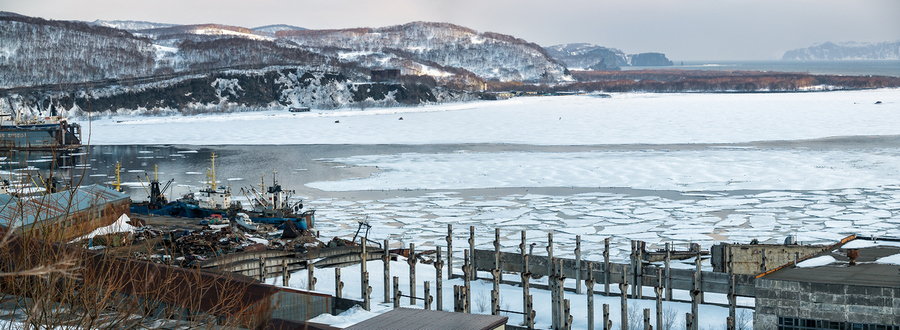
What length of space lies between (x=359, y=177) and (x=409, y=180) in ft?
10.0

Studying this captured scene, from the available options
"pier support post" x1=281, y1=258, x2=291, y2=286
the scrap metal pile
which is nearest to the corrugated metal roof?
the scrap metal pile

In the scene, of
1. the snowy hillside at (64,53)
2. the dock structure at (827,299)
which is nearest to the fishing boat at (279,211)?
the dock structure at (827,299)

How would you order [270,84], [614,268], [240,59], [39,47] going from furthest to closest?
1. [240,59]
2. [39,47]
3. [270,84]
4. [614,268]

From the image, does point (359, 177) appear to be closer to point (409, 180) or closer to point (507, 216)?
point (409, 180)

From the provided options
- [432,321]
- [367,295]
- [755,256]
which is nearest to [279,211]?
[367,295]

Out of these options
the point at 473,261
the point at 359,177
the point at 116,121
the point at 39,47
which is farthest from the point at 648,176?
the point at 39,47

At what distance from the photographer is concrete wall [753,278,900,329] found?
11.7 metres

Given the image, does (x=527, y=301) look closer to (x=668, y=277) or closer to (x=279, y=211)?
(x=668, y=277)

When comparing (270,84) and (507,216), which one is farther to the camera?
(270,84)

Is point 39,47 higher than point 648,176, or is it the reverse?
point 39,47

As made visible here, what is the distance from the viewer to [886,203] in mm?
28844

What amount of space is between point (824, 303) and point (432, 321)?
5.74m

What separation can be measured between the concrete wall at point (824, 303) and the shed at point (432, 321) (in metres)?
3.89

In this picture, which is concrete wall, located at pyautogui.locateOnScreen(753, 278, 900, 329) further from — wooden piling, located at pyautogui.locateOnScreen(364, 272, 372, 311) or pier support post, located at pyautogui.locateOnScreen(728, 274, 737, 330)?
wooden piling, located at pyautogui.locateOnScreen(364, 272, 372, 311)
